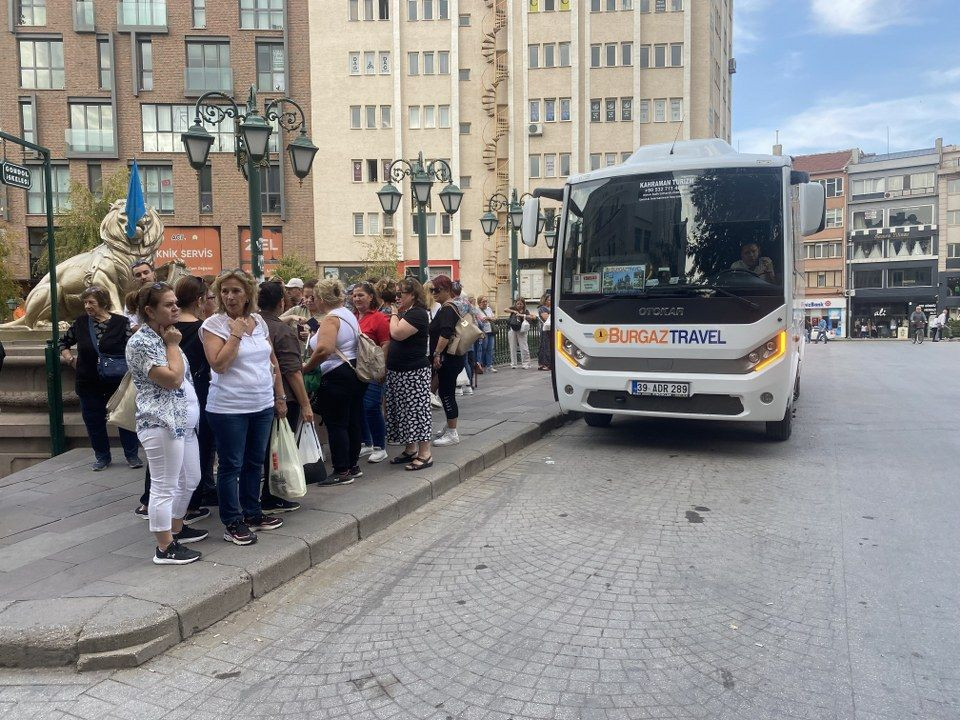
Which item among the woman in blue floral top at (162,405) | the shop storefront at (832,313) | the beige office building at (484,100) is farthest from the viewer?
the shop storefront at (832,313)

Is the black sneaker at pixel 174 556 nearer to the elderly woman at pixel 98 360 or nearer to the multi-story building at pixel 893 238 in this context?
the elderly woman at pixel 98 360

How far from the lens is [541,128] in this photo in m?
45.2

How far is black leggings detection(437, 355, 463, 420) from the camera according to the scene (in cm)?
770

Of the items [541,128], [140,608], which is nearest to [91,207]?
[541,128]

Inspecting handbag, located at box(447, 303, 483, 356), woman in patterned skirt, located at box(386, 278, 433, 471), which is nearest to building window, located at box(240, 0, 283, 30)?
handbag, located at box(447, 303, 483, 356)

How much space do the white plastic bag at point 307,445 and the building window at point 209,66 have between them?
43070 mm

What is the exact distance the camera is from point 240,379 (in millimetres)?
4520

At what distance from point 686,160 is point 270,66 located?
42458 mm

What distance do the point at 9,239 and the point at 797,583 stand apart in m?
41.7

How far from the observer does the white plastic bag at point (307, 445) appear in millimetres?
5551

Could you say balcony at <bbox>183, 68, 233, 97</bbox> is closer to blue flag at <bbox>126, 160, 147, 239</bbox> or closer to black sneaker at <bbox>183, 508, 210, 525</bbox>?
blue flag at <bbox>126, 160, 147, 239</bbox>

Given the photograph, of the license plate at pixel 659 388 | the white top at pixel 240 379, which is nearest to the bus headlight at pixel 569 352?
the license plate at pixel 659 388

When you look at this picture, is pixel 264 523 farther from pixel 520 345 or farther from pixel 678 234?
pixel 520 345

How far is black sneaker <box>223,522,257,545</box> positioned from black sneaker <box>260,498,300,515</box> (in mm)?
676
